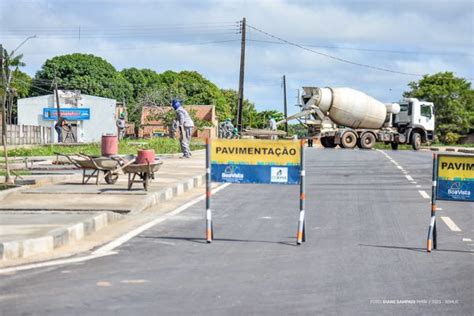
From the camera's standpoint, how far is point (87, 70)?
11350 centimetres

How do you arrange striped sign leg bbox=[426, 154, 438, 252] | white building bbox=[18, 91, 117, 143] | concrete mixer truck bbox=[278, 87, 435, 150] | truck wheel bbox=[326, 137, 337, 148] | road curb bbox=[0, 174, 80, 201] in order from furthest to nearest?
1. white building bbox=[18, 91, 117, 143]
2. truck wheel bbox=[326, 137, 337, 148]
3. concrete mixer truck bbox=[278, 87, 435, 150]
4. road curb bbox=[0, 174, 80, 201]
5. striped sign leg bbox=[426, 154, 438, 252]

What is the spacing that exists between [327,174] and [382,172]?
2109mm

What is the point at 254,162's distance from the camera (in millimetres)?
10930

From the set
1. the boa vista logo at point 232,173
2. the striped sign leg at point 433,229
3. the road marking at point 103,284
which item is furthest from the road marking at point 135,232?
the striped sign leg at point 433,229

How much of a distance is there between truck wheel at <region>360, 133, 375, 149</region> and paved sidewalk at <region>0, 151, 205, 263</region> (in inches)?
1250

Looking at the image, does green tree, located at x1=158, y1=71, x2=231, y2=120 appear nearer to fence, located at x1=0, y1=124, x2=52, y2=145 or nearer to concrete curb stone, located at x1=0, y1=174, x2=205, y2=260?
fence, located at x1=0, y1=124, x2=52, y2=145

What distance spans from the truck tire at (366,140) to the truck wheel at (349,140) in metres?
0.45

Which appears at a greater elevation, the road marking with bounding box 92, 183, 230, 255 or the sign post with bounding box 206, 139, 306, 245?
the sign post with bounding box 206, 139, 306, 245

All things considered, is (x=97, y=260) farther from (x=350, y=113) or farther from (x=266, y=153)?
(x=350, y=113)

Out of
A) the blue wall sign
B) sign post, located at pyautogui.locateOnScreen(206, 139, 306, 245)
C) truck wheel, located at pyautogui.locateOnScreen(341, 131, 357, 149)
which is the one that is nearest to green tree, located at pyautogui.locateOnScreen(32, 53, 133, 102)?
the blue wall sign

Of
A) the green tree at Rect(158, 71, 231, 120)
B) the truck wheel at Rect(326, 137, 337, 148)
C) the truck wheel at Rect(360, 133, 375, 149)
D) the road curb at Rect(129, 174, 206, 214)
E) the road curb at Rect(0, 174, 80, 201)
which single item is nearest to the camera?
the road curb at Rect(129, 174, 206, 214)

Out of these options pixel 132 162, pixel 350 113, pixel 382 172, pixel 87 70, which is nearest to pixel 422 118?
pixel 350 113

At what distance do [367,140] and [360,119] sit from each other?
59.4 inches

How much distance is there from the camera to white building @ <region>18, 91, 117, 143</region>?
321 ft
